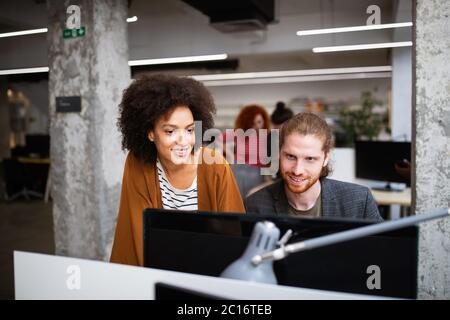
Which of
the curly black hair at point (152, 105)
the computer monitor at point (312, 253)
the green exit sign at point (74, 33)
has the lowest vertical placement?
the computer monitor at point (312, 253)

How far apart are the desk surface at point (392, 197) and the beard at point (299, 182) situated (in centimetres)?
276

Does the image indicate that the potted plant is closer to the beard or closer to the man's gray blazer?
the man's gray blazer

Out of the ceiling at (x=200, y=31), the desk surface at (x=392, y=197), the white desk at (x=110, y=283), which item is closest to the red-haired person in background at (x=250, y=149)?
the desk surface at (x=392, y=197)

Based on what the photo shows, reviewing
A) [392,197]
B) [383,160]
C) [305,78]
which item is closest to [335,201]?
[392,197]

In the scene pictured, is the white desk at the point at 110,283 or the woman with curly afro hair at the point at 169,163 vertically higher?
the woman with curly afro hair at the point at 169,163

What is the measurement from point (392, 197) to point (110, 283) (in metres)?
3.92

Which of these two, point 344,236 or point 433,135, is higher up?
point 433,135

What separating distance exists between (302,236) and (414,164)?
1.62 meters

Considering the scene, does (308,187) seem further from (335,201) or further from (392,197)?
(392,197)

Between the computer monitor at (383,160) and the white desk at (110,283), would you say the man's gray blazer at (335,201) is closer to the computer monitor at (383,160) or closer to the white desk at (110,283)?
the white desk at (110,283)

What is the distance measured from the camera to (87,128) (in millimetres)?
3328

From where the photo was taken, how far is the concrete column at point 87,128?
329cm

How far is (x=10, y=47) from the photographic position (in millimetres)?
7578

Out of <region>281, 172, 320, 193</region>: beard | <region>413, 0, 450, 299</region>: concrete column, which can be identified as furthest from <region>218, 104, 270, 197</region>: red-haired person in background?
<region>281, 172, 320, 193</region>: beard
